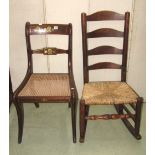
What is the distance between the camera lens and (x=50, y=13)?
2.41 m

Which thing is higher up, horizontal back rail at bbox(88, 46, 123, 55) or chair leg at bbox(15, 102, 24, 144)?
horizontal back rail at bbox(88, 46, 123, 55)

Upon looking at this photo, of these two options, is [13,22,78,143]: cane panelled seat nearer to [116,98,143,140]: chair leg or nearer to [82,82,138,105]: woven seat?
[82,82,138,105]: woven seat

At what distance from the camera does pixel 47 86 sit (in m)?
2.14

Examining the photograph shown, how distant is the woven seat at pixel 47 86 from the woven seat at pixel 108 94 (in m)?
0.18

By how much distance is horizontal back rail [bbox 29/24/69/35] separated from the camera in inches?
89.6

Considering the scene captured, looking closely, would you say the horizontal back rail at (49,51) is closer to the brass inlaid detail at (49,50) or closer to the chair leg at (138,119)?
the brass inlaid detail at (49,50)

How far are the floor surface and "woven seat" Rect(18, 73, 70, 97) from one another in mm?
446

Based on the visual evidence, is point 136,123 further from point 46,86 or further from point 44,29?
point 44,29

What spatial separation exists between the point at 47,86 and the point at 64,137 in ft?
1.58

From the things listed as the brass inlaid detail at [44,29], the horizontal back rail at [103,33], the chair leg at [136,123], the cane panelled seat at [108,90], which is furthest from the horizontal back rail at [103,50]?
the chair leg at [136,123]

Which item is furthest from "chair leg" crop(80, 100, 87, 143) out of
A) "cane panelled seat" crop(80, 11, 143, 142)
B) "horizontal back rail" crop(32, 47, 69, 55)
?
"horizontal back rail" crop(32, 47, 69, 55)

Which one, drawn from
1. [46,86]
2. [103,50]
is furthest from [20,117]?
[103,50]
